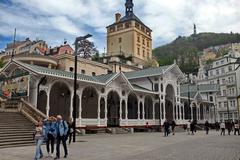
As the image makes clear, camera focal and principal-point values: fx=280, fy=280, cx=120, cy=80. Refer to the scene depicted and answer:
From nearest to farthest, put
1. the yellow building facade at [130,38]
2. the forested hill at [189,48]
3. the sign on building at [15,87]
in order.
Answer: the sign on building at [15,87], the yellow building facade at [130,38], the forested hill at [189,48]

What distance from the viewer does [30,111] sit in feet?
69.9

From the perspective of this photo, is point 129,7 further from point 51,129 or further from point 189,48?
point 189,48

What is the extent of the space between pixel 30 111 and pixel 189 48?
13713 cm

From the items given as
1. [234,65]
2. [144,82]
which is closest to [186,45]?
[234,65]

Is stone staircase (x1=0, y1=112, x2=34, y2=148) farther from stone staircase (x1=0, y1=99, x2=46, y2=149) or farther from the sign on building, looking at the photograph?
the sign on building

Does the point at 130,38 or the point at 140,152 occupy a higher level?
the point at 130,38

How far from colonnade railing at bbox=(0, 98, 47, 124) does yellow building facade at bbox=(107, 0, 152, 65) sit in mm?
44986

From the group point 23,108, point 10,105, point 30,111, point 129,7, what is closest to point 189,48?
point 129,7

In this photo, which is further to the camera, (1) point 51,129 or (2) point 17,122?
(2) point 17,122

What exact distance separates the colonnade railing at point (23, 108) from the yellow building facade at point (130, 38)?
148 ft

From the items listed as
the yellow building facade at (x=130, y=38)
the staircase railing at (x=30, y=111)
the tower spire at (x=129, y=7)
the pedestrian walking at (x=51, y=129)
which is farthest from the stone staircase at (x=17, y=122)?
the tower spire at (x=129, y=7)

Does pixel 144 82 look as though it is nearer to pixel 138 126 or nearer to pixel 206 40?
pixel 138 126

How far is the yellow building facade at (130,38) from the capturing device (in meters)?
68.8

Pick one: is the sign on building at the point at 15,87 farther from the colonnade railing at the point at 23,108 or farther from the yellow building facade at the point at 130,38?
the yellow building facade at the point at 130,38
